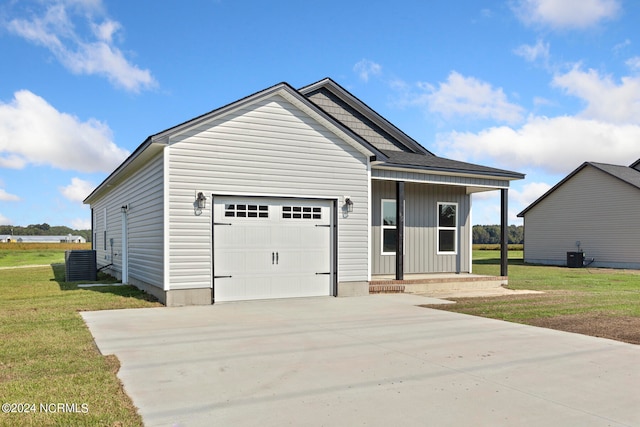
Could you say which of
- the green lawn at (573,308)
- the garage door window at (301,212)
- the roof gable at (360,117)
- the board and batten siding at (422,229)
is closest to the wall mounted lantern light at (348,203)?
the garage door window at (301,212)

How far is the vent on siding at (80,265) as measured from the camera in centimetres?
1622

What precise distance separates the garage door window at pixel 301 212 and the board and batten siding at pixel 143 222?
9.18 feet

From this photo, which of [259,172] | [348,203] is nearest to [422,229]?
[348,203]

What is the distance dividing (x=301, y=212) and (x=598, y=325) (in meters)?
6.49

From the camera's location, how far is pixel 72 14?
13180mm

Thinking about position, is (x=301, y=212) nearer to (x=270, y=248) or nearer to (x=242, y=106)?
(x=270, y=248)

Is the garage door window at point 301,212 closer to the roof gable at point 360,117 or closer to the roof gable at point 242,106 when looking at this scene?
the roof gable at point 242,106

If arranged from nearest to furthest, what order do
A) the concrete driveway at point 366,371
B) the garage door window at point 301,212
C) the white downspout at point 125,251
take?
the concrete driveway at point 366,371, the garage door window at point 301,212, the white downspout at point 125,251

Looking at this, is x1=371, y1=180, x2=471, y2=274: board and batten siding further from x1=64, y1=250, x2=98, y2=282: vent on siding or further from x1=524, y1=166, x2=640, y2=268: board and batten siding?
x1=524, y1=166, x2=640, y2=268: board and batten siding

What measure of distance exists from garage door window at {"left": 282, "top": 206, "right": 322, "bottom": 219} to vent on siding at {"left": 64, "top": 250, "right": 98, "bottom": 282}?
26.6 feet

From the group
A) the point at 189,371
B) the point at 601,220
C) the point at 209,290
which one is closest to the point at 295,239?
the point at 209,290

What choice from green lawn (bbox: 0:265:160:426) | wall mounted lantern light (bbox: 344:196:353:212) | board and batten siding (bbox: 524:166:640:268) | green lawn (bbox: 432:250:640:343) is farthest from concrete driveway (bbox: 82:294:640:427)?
board and batten siding (bbox: 524:166:640:268)

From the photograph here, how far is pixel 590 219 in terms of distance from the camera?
1081 inches

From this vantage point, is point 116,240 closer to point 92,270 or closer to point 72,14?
point 92,270
